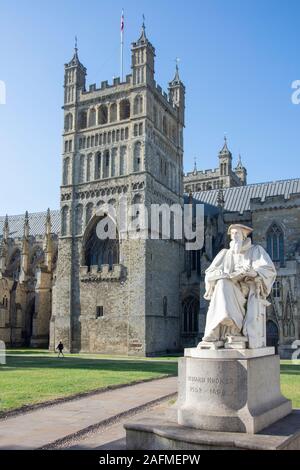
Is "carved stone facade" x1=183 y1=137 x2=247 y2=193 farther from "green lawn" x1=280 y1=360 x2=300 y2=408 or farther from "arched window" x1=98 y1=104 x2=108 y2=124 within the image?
"green lawn" x1=280 y1=360 x2=300 y2=408

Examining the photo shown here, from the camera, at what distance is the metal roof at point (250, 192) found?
46656mm

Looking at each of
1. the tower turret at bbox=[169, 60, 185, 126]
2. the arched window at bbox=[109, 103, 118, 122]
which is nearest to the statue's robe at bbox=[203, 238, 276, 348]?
the arched window at bbox=[109, 103, 118, 122]

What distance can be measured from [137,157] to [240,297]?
3196 centimetres

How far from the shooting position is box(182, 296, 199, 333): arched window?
138 feet

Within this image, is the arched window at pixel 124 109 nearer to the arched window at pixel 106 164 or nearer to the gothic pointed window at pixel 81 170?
the arched window at pixel 106 164

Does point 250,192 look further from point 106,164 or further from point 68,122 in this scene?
point 68,122

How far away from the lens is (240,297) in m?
8.26

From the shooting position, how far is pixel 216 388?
7355 millimetres

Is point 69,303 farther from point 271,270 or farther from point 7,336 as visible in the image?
point 271,270

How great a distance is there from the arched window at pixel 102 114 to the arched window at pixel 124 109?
174 centimetres

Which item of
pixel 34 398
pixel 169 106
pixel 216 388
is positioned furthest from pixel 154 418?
pixel 169 106

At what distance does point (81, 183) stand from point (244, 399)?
35.9 m

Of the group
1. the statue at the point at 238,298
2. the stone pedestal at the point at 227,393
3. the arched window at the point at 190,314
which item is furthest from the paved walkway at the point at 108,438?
the arched window at the point at 190,314

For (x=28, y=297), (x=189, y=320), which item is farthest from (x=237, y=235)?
(x=28, y=297)
